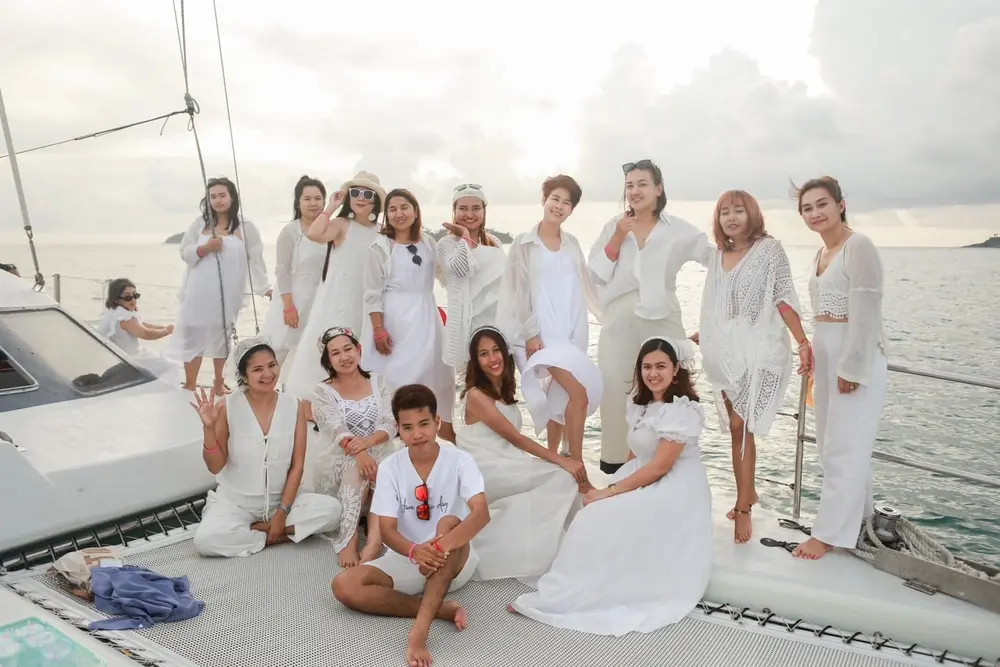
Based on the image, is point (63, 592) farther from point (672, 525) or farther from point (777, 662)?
point (777, 662)

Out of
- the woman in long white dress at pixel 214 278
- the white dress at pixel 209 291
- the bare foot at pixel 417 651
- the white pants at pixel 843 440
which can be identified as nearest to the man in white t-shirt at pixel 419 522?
the bare foot at pixel 417 651

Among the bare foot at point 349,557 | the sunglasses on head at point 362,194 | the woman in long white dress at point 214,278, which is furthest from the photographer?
the woman in long white dress at point 214,278

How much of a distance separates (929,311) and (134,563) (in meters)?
39.2

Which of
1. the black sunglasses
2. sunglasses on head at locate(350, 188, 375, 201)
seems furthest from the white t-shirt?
sunglasses on head at locate(350, 188, 375, 201)

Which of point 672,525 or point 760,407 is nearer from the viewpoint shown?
point 672,525

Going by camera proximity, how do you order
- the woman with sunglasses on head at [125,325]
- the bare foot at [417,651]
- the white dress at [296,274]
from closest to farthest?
the bare foot at [417,651]
the white dress at [296,274]
the woman with sunglasses on head at [125,325]

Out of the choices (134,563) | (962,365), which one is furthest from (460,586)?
(962,365)

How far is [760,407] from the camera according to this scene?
3.43m

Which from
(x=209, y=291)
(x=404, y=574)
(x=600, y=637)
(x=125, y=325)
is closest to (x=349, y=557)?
(x=404, y=574)

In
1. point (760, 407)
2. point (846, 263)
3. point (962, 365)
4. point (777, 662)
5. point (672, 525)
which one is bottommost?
point (962, 365)

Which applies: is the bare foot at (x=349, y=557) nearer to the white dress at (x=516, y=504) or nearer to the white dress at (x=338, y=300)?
the white dress at (x=516, y=504)

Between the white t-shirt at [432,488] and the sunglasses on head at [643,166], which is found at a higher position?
the sunglasses on head at [643,166]

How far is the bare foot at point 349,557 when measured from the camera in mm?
3363

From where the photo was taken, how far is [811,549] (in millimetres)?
3268
